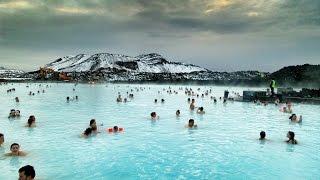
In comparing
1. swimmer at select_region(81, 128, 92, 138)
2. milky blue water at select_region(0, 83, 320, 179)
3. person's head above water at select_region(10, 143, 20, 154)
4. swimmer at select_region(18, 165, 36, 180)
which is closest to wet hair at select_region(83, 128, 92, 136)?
swimmer at select_region(81, 128, 92, 138)

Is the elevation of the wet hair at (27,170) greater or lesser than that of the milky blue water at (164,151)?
greater

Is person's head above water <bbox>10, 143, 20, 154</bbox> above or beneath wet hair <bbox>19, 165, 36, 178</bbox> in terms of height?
beneath

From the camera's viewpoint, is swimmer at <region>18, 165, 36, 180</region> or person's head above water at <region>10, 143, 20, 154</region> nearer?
swimmer at <region>18, 165, 36, 180</region>

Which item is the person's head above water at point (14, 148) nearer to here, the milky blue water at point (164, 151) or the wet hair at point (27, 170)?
the milky blue water at point (164, 151)

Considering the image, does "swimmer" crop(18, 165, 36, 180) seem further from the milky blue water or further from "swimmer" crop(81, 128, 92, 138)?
"swimmer" crop(81, 128, 92, 138)

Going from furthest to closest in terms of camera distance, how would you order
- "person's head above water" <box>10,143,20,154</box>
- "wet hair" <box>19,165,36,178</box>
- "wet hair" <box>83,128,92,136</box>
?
1. "wet hair" <box>83,128,92,136</box>
2. "person's head above water" <box>10,143,20,154</box>
3. "wet hair" <box>19,165,36,178</box>

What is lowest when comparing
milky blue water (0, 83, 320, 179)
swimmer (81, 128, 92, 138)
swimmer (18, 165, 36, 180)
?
milky blue water (0, 83, 320, 179)

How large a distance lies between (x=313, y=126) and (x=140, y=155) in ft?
51.2

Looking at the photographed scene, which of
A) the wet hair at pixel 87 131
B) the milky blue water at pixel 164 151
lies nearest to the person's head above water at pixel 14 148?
the milky blue water at pixel 164 151

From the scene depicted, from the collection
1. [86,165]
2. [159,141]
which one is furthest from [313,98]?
[86,165]

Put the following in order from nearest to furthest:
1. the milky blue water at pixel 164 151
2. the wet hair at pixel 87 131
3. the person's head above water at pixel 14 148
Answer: the milky blue water at pixel 164 151 < the person's head above water at pixel 14 148 < the wet hair at pixel 87 131

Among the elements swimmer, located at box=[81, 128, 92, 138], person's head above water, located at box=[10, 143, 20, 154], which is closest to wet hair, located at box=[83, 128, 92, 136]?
swimmer, located at box=[81, 128, 92, 138]

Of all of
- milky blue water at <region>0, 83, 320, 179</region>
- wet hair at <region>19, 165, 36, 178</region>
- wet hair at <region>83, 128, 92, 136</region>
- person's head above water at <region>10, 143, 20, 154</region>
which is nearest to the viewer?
wet hair at <region>19, 165, 36, 178</region>

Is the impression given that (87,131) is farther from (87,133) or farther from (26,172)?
(26,172)
